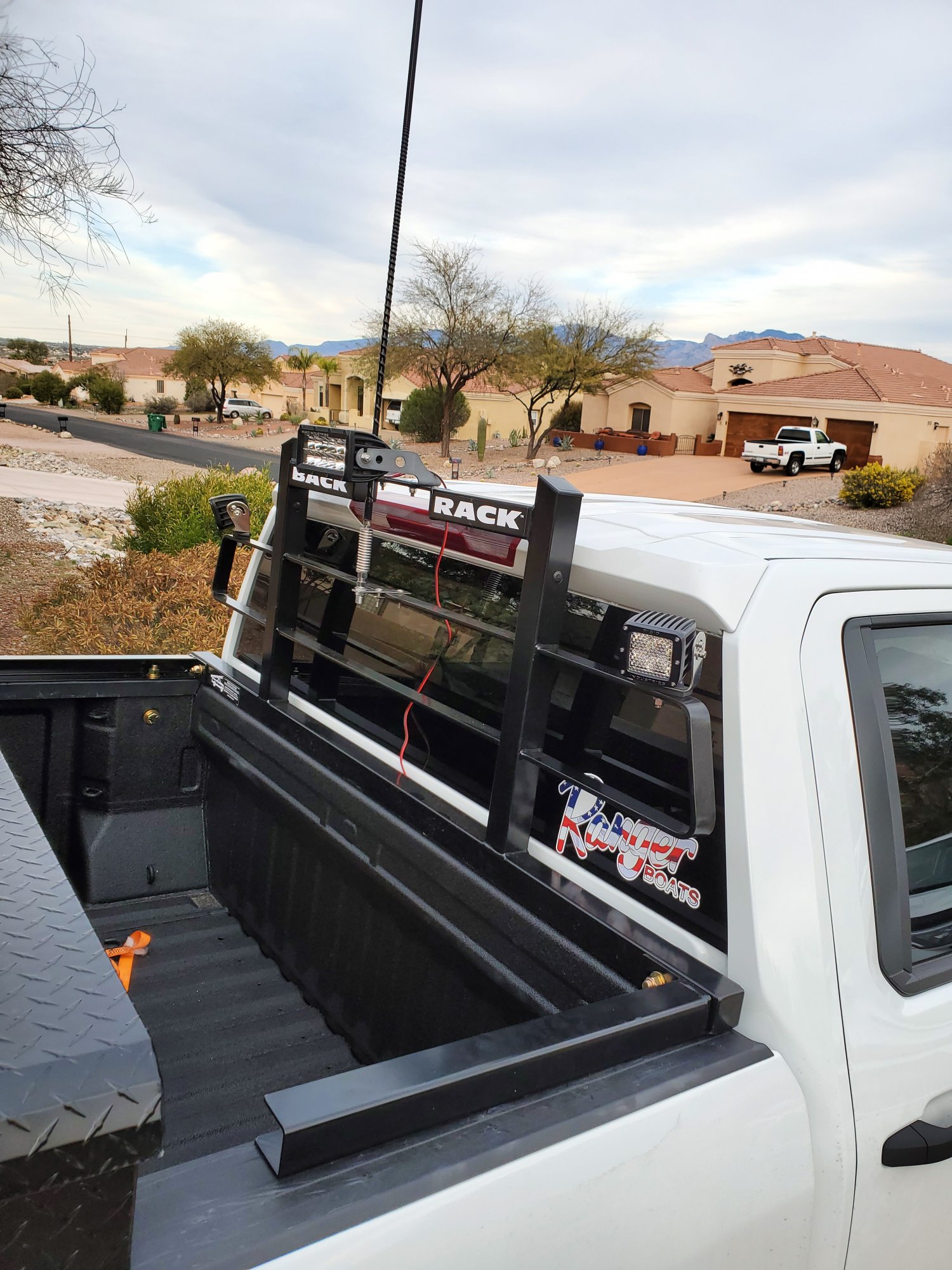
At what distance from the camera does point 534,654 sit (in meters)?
1.95

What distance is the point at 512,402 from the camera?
66.9 metres

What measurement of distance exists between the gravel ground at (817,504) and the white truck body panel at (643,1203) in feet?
72.4

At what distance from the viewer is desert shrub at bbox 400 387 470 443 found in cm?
5325

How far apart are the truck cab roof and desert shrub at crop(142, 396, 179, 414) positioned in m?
75.8

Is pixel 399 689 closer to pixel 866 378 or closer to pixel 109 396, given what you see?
pixel 866 378

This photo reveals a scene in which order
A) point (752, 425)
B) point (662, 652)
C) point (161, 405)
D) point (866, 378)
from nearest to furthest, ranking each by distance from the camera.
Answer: point (662, 652)
point (866, 378)
point (752, 425)
point (161, 405)

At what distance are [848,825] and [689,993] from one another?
0.40 m

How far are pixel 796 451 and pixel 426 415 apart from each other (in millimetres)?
22713

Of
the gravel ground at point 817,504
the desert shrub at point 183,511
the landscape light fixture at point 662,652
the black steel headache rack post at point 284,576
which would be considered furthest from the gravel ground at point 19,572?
the gravel ground at point 817,504

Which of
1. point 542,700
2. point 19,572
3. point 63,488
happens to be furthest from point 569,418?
point 542,700

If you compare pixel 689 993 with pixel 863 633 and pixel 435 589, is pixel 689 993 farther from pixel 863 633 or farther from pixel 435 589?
pixel 435 589

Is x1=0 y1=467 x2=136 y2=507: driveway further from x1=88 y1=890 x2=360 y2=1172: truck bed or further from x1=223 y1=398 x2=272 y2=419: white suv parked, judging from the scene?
x1=223 y1=398 x2=272 y2=419: white suv parked

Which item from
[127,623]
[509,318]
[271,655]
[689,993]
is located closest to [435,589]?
[271,655]

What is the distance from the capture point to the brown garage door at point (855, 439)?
135ft
